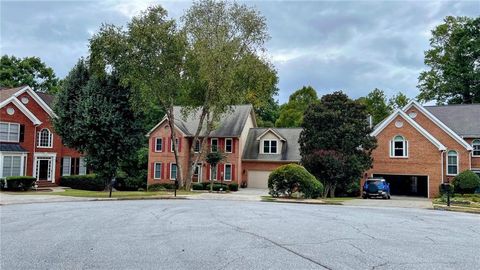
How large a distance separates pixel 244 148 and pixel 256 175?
10.9ft

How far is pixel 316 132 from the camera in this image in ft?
103

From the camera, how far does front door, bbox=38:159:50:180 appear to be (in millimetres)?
36156

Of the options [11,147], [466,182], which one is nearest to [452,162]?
[466,182]

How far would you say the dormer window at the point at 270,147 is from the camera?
4197cm

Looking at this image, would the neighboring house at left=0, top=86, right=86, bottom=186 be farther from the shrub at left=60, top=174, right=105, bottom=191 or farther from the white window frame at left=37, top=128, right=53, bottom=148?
the shrub at left=60, top=174, right=105, bottom=191

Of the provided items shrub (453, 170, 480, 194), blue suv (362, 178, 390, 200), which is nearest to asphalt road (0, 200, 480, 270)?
blue suv (362, 178, 390, 200)

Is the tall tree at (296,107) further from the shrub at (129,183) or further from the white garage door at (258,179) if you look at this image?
the shrub at (129,183)

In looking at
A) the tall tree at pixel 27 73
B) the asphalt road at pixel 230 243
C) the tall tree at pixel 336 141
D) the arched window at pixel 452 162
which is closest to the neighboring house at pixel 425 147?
the arched window at pixel 452 162

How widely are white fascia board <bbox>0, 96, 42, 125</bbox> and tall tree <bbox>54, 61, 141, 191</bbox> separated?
672cm

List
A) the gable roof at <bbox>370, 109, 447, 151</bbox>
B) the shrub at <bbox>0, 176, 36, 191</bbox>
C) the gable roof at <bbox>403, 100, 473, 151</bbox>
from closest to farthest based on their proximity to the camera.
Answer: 1. the shrub at <bbox>0, 176, 36, 191</bbox>
2. the gable roof at <bbox>370, 109, 447, 151</bbox>
3. the gable roof at <bbox>403, 100, 473, 151</bbox>

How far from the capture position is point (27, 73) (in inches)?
2221

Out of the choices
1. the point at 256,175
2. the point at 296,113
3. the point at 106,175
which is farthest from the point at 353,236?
the point at 296,113

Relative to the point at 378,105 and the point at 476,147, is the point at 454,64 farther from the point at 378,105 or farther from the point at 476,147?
the point at 476,147

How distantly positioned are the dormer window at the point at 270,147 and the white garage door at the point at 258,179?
2.26 m
